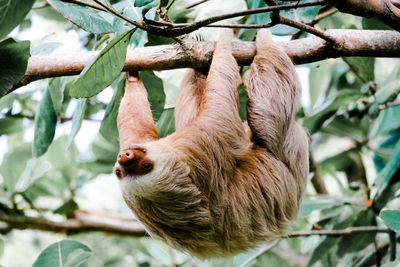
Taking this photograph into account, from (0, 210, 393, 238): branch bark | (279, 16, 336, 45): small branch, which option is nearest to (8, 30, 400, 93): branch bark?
(279, 16, 336, 45): small branch

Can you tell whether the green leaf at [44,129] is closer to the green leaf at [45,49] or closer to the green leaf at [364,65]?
the green leaf at [45,49]

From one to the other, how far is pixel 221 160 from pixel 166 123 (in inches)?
42.9

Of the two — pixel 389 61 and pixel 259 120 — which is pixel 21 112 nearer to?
pixel 259 120

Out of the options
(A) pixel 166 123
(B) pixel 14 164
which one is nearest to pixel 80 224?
(B) pixel 14 164

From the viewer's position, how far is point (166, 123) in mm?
4008

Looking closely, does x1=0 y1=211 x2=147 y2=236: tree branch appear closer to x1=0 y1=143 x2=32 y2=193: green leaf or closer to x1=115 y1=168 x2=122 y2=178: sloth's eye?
x1=0 y1=143 x2=32 y2=193: green leaf

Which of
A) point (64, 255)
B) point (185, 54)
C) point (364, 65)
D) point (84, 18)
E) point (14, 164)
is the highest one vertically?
point (84, 18)

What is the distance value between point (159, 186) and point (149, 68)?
0.79 meters

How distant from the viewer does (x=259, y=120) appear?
3166 millimetres

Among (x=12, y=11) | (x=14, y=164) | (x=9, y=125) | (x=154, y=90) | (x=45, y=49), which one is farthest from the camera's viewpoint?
(x=14, y=164)

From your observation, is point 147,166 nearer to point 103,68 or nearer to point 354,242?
point 103,68

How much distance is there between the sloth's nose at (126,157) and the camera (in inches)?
104

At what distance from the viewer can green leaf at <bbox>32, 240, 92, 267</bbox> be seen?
3.09 metres

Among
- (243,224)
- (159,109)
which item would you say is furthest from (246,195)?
(159,109)
